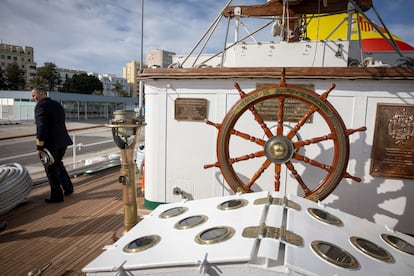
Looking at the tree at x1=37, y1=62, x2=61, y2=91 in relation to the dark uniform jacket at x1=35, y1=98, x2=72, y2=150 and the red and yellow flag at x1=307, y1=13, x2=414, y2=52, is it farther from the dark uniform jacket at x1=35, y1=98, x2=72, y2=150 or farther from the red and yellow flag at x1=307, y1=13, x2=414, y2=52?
the dark uniform jacket at x1=35, y1=98, x2=72, y2=150

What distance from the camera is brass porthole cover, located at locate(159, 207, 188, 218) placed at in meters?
1.49

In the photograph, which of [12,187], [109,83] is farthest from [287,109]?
[109,83]

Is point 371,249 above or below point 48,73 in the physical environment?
below

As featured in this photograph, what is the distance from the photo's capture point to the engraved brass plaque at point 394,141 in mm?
2115

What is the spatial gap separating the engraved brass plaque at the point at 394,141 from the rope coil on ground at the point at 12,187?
11.2 ft

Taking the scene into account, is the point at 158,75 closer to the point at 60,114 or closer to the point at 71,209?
the point at 60,114

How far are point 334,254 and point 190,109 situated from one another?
1765mm

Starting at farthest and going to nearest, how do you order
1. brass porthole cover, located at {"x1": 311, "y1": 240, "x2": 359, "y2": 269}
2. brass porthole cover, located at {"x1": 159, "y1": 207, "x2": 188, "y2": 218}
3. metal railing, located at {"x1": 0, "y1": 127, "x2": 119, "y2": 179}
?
metal railing, located at {"x1": 0, "y1": 127, "x2": 119, "y2": 179}, brass porthole cover, located at {"x1": 159, "y1": 207, "x2": 188, "y2": 218}, brass porthole cover, located at {"x1": 311, "y1": 240, "x2": 359, "y2": 269}

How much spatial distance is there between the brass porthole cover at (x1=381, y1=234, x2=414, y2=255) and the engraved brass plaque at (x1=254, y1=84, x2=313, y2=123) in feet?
3.85

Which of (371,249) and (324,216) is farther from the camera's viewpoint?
(324,216)

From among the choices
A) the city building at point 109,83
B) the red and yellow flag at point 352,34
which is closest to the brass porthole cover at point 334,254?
the red and yellow flag at point 352,34

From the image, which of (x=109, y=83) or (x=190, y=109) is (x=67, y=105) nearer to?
(x=190, y=109)

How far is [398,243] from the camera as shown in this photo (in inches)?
49.8

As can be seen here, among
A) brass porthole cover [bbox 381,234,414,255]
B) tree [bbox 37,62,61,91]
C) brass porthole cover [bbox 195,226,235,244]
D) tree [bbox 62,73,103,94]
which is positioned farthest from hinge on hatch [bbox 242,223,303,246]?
tree [bbox 37,62,61,91]
